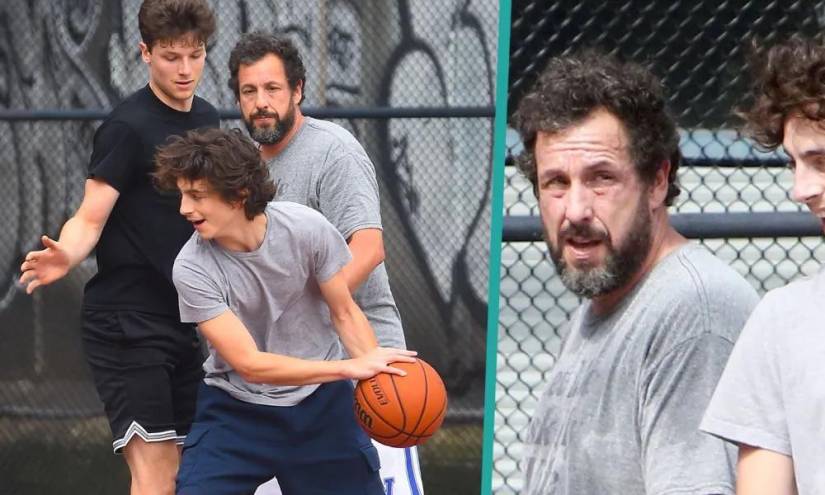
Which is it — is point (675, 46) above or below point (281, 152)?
above

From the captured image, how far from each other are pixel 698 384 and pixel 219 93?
309 centimetres

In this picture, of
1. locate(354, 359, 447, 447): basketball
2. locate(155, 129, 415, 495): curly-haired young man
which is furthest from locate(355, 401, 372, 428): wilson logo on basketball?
locate(155, 129, 415, 495): curly-haired young man

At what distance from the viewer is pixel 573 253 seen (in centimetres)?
157

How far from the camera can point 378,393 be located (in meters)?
3.00

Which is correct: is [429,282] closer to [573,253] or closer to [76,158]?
[76,158]

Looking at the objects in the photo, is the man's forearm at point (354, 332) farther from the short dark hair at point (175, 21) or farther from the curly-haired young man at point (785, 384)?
the curly-haired young man at point (785, 384)

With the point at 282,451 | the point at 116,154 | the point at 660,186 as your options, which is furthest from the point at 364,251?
the point at 660,186

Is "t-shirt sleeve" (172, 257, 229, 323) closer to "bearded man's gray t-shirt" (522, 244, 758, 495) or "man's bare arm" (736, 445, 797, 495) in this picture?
"bearded man's gray t-shirt" (522, 244, 758, 495)

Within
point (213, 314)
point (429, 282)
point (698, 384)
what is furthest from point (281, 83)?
point (698, 384)

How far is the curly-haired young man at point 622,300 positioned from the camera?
1.40 metres

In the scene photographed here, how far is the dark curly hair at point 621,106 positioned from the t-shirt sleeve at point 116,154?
179cm

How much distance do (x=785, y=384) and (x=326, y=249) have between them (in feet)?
5.89

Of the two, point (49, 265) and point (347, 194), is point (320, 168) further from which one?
point (49, 265)

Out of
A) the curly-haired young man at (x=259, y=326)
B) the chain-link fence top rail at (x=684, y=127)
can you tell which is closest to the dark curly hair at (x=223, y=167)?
the curly-haired young man at (x=259, y=326)
